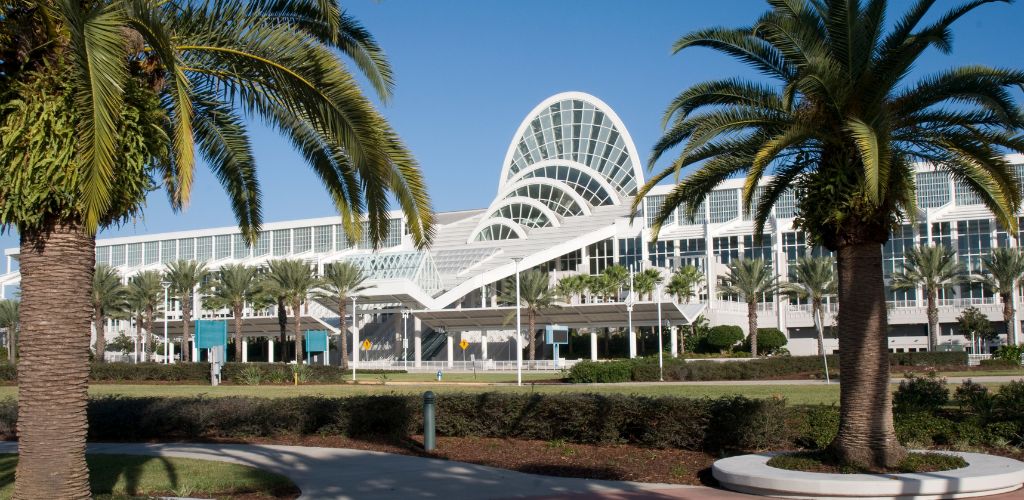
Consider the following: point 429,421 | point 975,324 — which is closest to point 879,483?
point 429,421

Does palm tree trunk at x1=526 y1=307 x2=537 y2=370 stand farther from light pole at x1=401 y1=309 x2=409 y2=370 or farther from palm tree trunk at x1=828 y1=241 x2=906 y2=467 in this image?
palm tree trunk at x1=828 y1=241 x2=906 y2=467

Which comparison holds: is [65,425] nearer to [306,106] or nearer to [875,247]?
[306,106]

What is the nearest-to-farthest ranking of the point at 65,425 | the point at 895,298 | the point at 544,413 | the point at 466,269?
the point at 65,425 < the point at 544,413 < the point at 895,298 < the point at 466,269

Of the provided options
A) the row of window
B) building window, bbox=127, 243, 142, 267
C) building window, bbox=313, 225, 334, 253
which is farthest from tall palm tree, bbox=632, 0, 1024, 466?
building window, bbox=127, 243, 142, 267

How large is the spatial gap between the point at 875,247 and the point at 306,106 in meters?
7.47

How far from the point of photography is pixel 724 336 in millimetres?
71062

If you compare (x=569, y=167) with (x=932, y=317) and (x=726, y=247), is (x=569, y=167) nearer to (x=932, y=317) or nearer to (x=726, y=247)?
(x=726, y=247)

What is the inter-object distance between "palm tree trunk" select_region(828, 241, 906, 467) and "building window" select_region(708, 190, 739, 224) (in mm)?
74434

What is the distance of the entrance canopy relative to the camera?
221 ft

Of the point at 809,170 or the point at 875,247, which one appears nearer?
the point at 875,247

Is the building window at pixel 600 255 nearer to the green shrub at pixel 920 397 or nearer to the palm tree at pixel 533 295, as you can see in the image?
the palm tree at pixel 533 295

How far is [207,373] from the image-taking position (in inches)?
1989

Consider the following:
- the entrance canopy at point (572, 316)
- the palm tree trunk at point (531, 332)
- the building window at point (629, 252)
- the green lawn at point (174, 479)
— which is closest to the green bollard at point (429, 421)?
the green lawn at point (174, 479)

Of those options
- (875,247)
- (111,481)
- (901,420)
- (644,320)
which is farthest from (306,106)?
(644,320)
